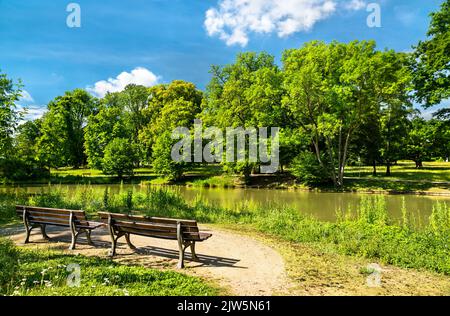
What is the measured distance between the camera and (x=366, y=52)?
27234 mm

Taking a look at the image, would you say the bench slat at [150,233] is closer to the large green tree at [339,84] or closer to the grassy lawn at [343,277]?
the grassy lawn at [343,277]

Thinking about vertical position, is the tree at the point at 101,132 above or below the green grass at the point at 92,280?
above

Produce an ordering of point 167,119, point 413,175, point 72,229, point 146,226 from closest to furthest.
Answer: point 146,226 < point 72,229 < point 413,175 < point 167,119

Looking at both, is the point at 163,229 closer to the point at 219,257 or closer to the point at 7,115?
the point at 219,257

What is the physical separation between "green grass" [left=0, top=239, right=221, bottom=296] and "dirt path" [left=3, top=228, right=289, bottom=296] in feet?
1.72

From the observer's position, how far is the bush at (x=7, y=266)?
15.7 ft

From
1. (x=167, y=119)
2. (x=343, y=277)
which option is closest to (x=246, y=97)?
(x=167, y=119)

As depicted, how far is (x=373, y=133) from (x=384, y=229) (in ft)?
93.8

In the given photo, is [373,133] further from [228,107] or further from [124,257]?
[124,257]

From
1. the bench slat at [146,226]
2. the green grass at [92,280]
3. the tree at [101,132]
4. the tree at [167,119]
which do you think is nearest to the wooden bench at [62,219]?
the bench slat at [146,226]

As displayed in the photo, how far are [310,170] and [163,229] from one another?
25.9 metres

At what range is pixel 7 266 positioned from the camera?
5.46 meters

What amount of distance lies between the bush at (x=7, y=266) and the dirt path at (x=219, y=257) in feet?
3.51
